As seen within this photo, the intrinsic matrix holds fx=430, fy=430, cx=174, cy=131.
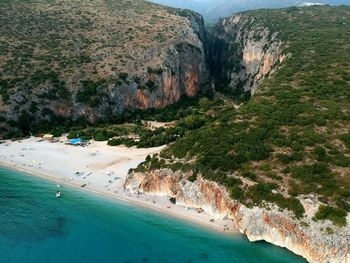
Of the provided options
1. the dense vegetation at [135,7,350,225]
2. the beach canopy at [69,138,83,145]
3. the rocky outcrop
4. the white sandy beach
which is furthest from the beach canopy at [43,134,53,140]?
the rocky outcrop

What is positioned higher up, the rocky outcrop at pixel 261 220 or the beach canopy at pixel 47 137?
the rocky outcrop at pixel 261 220

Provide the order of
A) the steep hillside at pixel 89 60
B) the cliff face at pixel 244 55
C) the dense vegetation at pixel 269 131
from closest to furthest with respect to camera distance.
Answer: the dense vegetation at pixel 269 131 < the steep hillside at pixel 89 60 < the cliff face at pixel 244 55

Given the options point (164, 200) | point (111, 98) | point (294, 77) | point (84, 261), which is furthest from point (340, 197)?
point (111, 98)

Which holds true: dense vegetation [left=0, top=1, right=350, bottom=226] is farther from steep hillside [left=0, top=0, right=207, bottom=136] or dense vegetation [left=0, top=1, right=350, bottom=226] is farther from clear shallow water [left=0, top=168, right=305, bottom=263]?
clear shallow water [left=0, top=168, right=305, bottom=263]

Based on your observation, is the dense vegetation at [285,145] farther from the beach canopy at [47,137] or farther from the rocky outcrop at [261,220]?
the beach canopy at [47,137]

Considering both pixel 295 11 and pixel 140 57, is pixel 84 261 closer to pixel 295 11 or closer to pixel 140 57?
pixel 140 57

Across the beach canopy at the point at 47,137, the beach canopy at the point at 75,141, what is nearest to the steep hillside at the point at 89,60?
the beach canopy at the point at 47,137

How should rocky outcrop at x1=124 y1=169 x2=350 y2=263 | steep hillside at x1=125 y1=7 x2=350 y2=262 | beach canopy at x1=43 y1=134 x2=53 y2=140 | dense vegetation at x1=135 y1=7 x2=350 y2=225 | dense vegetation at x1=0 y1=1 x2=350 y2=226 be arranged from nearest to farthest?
1. rocky outcrop at x1=124 y1=169 x2=350 y2=263
2. steep hillside at x1=125 y1=7 x2=350 y2=262
3. dense vegetation at x1=135 y1=7 x2=350 y2=225
4. dense vegetation at x1=0 y1=1 x2=350 y2=226
5. beach canopy at x1=43 y1=134 x2=53 y2=140
